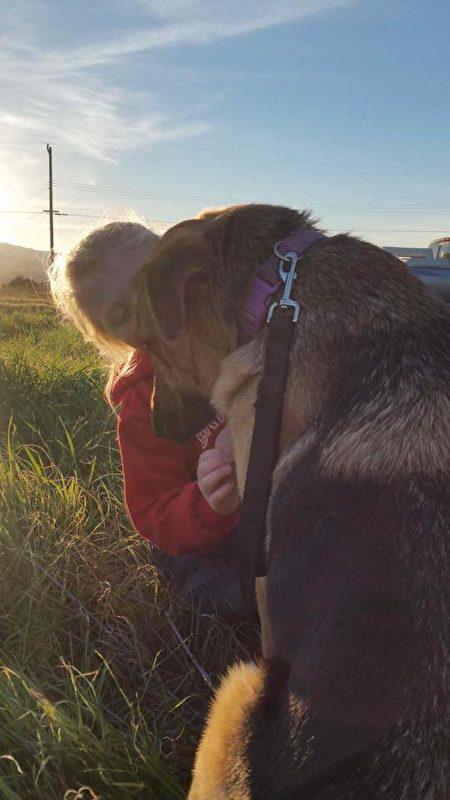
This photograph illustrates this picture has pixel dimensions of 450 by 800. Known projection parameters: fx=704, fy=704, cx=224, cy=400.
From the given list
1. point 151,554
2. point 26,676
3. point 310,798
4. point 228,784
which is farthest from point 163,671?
point 310,798

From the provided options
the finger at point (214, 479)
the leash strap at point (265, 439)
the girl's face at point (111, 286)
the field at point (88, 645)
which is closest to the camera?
the leash strap at point (265, 439)

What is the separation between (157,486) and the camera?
282 centimetres

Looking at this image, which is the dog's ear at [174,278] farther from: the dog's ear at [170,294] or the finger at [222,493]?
the finger at [222,493]

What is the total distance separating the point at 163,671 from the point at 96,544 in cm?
82

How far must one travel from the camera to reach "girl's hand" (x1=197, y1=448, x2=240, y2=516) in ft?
7.77

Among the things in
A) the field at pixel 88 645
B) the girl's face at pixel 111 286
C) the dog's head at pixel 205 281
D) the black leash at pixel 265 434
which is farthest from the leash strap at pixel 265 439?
the girl's face at pixel 111 286

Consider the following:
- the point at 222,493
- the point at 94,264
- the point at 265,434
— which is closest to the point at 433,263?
the point at 94,264

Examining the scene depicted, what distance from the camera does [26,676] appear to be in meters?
2.12

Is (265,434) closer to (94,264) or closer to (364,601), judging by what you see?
(364,601)

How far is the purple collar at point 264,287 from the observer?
68.4 inches

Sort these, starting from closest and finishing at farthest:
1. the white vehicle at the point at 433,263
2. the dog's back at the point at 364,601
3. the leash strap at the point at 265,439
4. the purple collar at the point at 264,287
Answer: the dog's back at the point at 364,601 < the leash strap at the point at 265,439 < the purple collar at the point at 264,287 < the white vehicle at the point at 433,263

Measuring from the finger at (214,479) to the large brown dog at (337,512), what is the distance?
0.50 metres

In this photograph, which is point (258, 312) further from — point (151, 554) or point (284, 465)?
point (151, 554)

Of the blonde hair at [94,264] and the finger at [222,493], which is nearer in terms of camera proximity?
the finger at [222,493]
